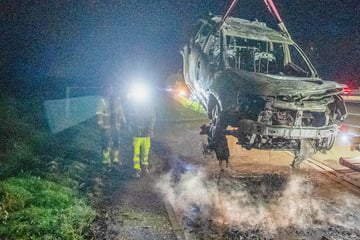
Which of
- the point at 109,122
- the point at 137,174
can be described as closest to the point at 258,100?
the point at 137,174

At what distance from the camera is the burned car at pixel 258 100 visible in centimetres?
574

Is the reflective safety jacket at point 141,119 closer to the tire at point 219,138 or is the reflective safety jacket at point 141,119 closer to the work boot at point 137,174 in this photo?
the work boot at point 137,174

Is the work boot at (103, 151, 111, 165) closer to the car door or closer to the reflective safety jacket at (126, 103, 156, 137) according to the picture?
the reflective safety jacket at (126, 103, 156, 137)

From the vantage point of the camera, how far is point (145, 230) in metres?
4.20

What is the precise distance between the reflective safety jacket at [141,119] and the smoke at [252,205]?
1.05 m

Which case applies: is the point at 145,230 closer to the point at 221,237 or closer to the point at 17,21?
the point at 221,237

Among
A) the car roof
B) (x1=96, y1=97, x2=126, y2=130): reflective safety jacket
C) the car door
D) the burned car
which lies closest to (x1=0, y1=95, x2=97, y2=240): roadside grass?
(x1=96, y1=97, x2=126, y2=130): reflective safety jacket

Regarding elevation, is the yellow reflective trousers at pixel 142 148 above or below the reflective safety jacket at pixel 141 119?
below

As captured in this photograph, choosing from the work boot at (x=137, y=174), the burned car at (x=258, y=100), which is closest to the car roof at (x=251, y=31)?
the burned car at (x=258, y=100)

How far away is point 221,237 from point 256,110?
2526mm

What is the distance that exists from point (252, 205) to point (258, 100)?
179 cm

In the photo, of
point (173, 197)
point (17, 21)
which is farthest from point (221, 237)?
point (17, 21)

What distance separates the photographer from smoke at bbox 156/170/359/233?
4.59 m

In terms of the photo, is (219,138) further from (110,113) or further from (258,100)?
(110,113)
